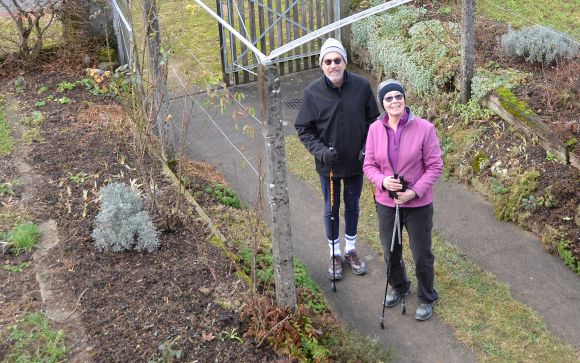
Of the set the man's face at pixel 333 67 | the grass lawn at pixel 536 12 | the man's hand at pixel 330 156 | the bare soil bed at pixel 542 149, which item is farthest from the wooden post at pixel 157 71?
the grass lawn at pixel 536 12

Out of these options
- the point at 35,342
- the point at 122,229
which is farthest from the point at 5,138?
the point at 35,342

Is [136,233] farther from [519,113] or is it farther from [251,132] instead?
[519,113]

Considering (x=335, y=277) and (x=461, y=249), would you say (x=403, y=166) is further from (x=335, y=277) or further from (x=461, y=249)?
(x=461, y=249)

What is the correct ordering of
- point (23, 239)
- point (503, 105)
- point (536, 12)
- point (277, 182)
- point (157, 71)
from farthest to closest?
point (536, 12), point (503, 105), point (157, 71), point (23, 239), point (277, 182)

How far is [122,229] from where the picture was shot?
5.86 meters

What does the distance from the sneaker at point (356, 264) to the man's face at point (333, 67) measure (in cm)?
164

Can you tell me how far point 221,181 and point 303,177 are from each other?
0.95 m

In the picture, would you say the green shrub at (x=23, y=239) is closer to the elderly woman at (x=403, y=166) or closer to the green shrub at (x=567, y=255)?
the elderly woman at (x=403, y=166)

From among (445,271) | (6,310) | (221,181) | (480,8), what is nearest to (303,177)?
(221,181)

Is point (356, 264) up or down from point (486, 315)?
up

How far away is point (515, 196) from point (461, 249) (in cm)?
84

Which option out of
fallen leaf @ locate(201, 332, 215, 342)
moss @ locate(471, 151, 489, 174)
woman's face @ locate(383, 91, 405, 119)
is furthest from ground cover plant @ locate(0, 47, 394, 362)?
moss @ locate(471, 151, 489, 174)

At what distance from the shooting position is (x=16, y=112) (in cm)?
882

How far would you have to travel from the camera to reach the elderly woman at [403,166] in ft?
16.5
